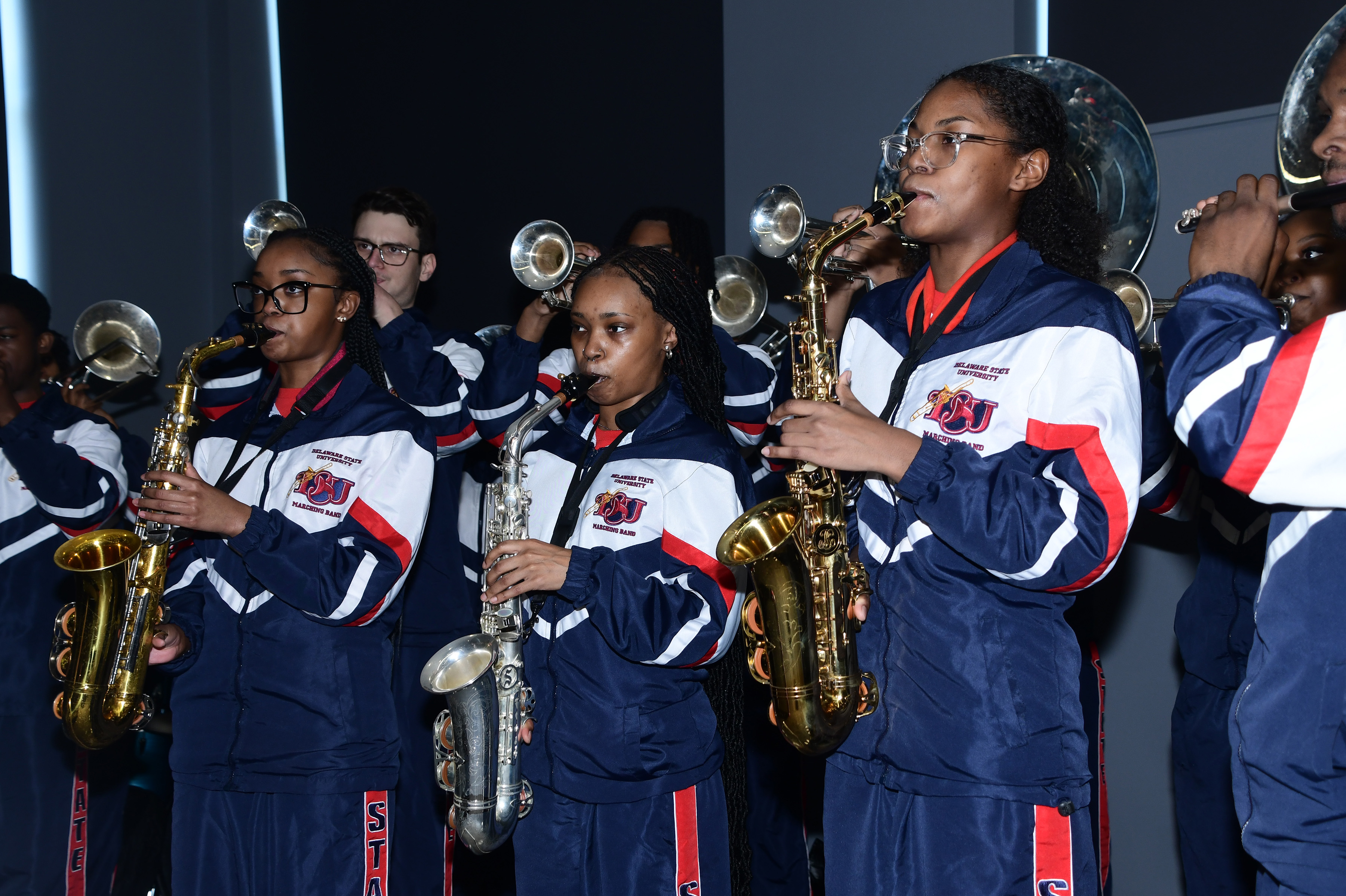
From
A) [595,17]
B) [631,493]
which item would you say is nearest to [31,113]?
[595,17]

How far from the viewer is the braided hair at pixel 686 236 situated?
159 inches

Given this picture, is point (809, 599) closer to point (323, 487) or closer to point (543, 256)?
point (323, 487)

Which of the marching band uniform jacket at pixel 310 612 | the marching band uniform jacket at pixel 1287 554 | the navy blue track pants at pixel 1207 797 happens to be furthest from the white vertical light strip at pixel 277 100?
the marching band uniform jacket at pixel 1287 554

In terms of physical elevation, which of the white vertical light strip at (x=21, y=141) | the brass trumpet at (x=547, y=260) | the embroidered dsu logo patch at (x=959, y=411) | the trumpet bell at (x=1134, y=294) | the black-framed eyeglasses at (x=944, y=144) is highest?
the white vertical light strip at (x=21, y=141)

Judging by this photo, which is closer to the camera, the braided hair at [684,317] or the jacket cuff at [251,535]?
the jacket cuff at [251,535]

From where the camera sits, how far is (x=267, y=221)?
433cm

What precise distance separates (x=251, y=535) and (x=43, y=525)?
4.66 ft

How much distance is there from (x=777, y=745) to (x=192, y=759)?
1887 millimetres

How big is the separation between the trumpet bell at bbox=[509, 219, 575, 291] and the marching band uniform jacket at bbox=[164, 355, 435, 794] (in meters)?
0.93

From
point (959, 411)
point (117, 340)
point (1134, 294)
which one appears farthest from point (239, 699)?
point (1134, 294)

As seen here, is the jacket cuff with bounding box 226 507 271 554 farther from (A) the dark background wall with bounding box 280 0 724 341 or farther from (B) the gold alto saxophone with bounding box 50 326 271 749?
(A) the dark background wall with bounding box 280 0 724 341

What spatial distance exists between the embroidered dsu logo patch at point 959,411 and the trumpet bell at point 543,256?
1.81m

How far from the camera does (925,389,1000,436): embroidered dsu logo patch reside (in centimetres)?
211

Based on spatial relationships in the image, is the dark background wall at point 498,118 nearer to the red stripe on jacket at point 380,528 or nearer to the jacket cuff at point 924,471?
the red stripe on jacket at point 380,528
